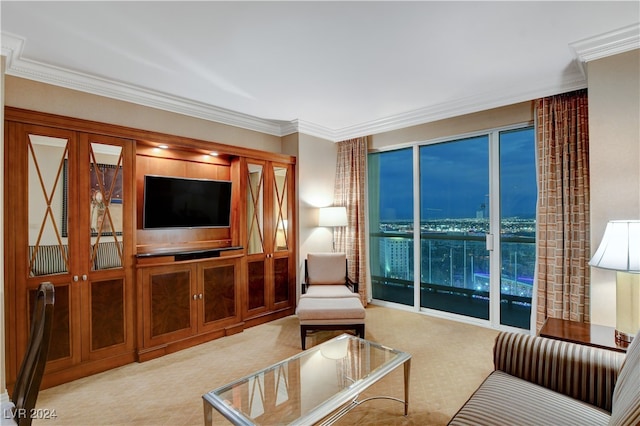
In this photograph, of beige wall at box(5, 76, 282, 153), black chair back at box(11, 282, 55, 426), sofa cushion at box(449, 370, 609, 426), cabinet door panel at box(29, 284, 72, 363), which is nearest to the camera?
black chair back at box(11, 282, 55, 426)

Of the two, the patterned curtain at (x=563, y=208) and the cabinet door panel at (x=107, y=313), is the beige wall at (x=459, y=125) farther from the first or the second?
the cabinet door panel at (x=107, y=313)

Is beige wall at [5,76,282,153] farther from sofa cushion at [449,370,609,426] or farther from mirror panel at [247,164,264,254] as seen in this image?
sofa cushion at [449,370,609,426]

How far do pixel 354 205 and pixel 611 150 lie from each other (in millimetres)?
3000

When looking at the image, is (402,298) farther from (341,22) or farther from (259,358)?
(341,22)

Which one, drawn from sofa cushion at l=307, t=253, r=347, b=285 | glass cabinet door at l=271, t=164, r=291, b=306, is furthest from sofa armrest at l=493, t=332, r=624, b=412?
glass cabinet door at l=271, t=164, r=291, b=306

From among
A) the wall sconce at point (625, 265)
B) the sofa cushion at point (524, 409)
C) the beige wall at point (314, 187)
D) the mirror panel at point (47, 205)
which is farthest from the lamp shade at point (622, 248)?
the mirror panel at point (47, 205)

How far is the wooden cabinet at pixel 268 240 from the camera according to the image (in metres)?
4.10

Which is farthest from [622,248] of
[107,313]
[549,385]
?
[107,313]

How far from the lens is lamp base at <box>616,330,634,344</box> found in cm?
206

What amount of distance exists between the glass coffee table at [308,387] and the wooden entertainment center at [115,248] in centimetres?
166

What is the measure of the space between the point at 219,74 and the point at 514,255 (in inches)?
148

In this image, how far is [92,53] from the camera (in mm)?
2598

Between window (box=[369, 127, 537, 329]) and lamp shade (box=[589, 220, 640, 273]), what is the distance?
5.68 feet

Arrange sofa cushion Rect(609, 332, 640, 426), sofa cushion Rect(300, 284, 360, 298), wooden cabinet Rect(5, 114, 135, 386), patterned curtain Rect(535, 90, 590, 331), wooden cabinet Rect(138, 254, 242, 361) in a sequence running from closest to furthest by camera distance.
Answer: sofa cushion Rect(609, 332, 640, 426), wooden cabinet Rect(5, 114, 135, 386), patterned curtain Rect(535, 90, 590, 331), wooden cabinet Rect(138, 254, 242, 361), sofa cushion Rect(300, 284, 360, 298)
